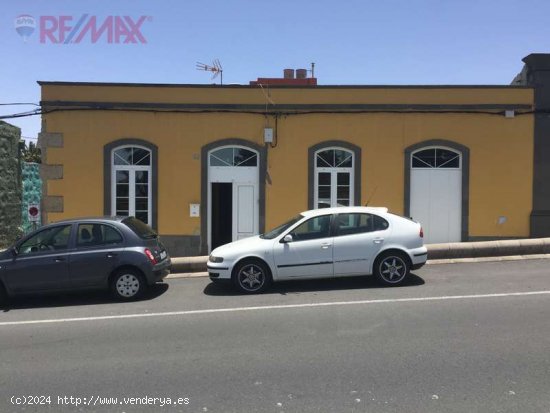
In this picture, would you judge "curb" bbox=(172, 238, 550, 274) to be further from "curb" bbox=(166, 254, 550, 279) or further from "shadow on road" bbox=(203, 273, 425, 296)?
"shadow on road" bbox=(203, 273, 425, 296)

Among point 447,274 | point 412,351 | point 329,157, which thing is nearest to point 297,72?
point 329,157

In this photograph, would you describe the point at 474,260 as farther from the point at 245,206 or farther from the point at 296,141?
the point at 245,206

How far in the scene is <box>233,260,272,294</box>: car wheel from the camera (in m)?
8.91

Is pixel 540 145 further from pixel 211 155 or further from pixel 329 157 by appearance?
pixel 211 155

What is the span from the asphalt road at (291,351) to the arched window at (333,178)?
533cm

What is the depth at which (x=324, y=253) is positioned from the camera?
29.4 ft

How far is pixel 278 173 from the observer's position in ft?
46.1

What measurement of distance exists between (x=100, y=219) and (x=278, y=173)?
6033 mm

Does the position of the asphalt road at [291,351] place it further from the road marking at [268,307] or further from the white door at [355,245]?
the white door at [355,245]

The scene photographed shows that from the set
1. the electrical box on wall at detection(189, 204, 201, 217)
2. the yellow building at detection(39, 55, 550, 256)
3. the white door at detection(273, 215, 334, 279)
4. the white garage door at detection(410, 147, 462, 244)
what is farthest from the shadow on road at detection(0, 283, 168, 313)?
the white garage door at detection(410, 147, 462, 244)

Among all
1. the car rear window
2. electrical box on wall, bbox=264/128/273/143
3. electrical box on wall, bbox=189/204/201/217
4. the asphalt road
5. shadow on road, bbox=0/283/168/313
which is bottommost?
shadow on road, bbox=0/283/168/313

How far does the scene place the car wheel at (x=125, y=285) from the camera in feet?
28.8

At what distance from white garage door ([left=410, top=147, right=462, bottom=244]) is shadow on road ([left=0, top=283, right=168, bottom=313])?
25.0ft

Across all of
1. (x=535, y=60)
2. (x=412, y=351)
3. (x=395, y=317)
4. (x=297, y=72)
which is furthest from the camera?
(x=297, y=72)
